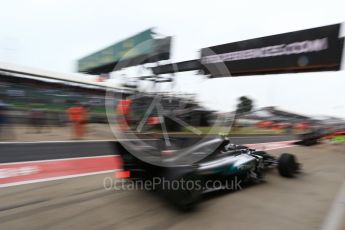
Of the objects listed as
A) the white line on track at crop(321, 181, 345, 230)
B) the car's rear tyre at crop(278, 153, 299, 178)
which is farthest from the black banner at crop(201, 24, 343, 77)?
the white line on track at crop(321, 181, 345, 230)

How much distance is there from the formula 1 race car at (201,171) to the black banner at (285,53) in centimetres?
460

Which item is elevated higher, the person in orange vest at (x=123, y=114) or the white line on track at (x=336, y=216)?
the person in orange vest at (x=123, y=114)

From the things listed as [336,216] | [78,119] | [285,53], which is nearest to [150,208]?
[336,216]

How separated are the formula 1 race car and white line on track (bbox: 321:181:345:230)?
1.38 meters

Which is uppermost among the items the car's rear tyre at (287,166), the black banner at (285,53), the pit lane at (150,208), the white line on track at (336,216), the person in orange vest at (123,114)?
the black banner at (285,53)

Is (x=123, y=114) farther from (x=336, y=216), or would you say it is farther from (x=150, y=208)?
(x=336, y=216)

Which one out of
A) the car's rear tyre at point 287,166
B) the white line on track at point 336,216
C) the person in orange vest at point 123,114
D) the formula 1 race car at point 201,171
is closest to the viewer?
the white line on track at point 336,216

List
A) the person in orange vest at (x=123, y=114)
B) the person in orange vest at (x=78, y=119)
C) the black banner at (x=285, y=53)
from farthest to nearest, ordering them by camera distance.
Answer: the person in orange vest at (x=78, y=119) < the black banner at (x=285, y=53) < the person in orange vest at (x=123, y=114)

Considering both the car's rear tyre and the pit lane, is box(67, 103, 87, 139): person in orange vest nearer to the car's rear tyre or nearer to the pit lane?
the pit lane

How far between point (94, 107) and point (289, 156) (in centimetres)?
1208

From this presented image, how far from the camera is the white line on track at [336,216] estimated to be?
399 centimetres

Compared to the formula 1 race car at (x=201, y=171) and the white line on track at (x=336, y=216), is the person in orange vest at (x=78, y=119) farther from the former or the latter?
the white line on track at (x=336, y=216)

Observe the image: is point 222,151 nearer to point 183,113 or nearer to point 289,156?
point 183,113

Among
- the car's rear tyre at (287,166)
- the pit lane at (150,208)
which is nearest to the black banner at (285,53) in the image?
the car's rear tyre at (287,166)
